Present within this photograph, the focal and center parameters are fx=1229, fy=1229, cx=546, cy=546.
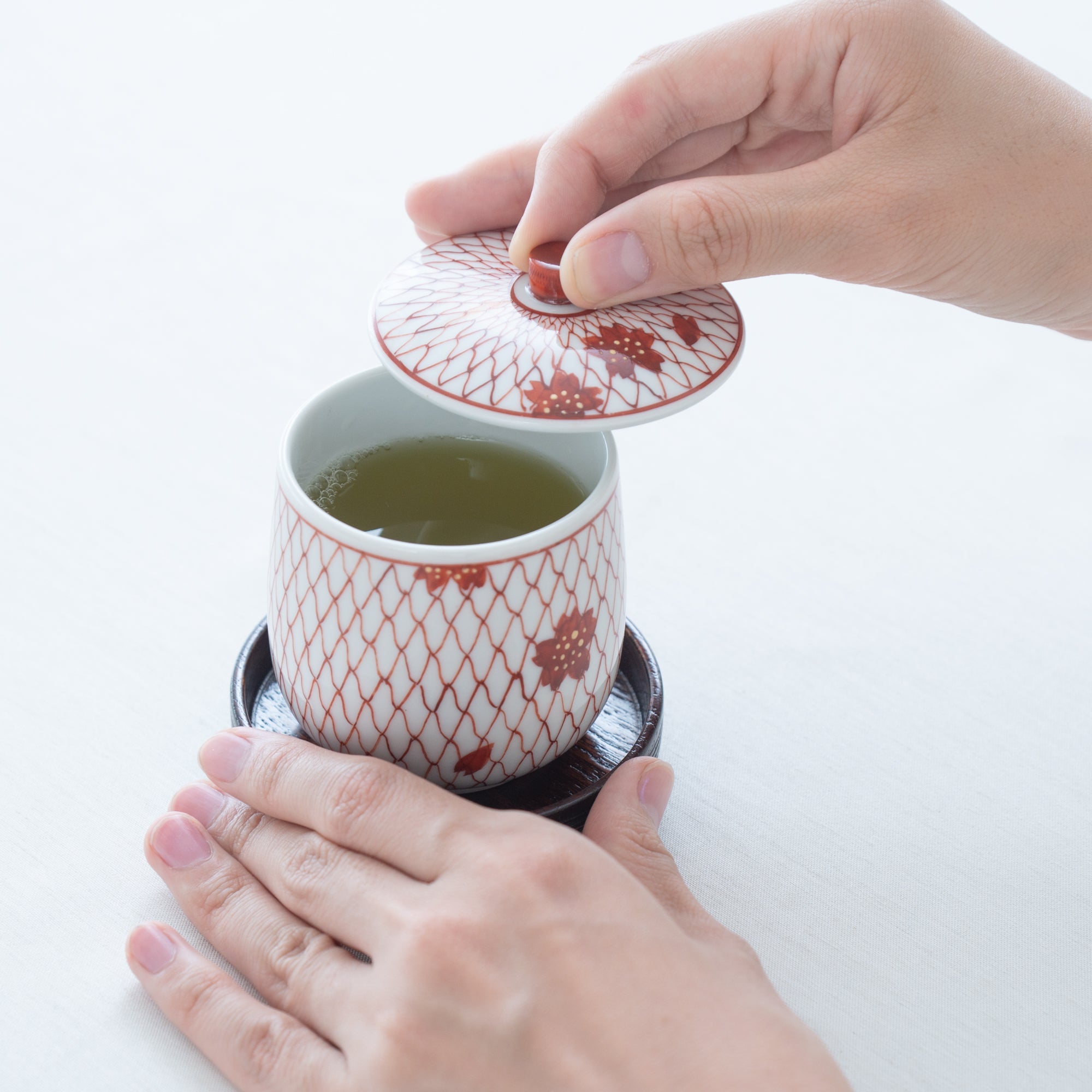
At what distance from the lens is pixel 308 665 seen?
707mm

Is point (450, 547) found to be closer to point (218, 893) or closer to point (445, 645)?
point (445, 645)

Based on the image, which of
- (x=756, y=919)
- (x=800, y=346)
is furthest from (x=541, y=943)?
(x=800, y=346)

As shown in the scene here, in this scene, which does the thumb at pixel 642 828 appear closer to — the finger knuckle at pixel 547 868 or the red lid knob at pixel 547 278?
the finger knuckle at pixel 547 868

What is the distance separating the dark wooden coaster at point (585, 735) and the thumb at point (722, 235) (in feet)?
0.88

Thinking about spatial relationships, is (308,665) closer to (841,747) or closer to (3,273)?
(841,747)

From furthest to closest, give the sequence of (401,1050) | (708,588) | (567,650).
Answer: (708,588)
(567,650)
(401,1050)

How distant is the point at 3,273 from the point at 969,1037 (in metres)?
1.18

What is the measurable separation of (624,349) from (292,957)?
0.38 m

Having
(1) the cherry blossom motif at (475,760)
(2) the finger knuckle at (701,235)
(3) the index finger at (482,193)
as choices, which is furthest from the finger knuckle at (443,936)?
(3) the index finger at (482,193)

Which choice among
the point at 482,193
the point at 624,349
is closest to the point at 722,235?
the point at 624,349

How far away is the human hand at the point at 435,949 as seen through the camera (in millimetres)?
596

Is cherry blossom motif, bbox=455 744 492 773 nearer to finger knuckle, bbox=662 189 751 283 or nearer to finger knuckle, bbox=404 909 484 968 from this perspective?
finger knuckle, bbox=404 909 484 968

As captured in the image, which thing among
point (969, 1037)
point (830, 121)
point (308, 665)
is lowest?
point (969, 1037)

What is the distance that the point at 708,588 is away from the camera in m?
1.00
